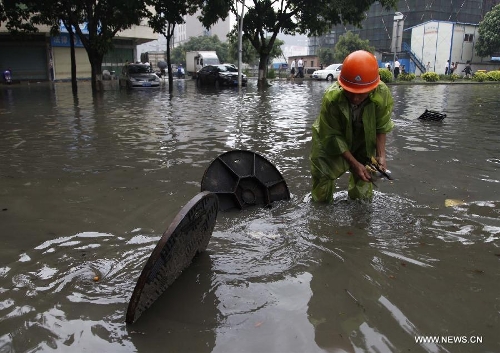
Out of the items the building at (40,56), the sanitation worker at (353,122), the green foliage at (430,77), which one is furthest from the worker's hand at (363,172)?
the green foliage at (430,77)

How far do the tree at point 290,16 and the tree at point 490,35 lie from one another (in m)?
25.3

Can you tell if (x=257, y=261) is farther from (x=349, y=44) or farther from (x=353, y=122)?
(x=349, y=44)

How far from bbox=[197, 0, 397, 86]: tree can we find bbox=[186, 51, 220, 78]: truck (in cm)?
1085

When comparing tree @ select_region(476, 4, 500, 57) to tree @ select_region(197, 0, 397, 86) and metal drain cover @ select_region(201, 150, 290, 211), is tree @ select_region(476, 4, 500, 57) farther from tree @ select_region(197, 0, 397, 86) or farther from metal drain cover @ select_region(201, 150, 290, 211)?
metal drain cover @ select_region(201, 150, 290, 211)

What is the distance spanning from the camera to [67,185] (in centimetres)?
518

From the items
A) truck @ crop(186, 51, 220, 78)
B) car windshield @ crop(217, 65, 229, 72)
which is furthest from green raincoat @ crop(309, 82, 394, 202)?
truck @ crop(186, 51, 220, 78)

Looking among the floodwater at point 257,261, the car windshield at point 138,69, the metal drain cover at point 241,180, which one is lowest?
the floodwater at point 257,261

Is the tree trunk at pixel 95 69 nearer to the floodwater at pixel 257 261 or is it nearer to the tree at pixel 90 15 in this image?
the tree at pixel 90 15

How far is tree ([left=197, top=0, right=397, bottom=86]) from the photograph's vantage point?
24.5m

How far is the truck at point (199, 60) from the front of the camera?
39.2 metres

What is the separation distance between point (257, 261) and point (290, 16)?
86.9 ft

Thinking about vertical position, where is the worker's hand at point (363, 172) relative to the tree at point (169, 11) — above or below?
below

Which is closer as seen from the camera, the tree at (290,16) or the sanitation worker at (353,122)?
the sanitation worker at (353,122)

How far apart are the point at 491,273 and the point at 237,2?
25149mm
